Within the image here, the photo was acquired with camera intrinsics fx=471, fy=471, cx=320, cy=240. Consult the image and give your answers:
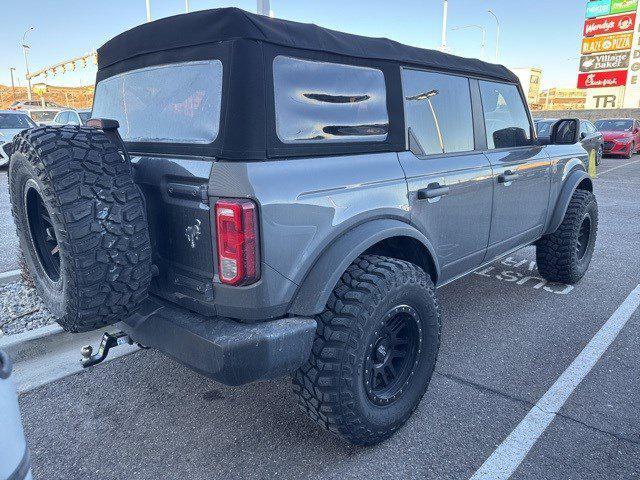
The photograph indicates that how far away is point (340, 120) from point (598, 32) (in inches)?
1837

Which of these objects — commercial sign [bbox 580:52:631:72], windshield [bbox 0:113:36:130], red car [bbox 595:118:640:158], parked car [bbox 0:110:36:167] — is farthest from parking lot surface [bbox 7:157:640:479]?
commercial sign [bbox 580:52:631:72]

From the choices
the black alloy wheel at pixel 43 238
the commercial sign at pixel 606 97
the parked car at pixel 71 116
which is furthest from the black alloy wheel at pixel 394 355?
the commercial sign at pixel 606 97

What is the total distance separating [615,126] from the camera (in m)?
19.2

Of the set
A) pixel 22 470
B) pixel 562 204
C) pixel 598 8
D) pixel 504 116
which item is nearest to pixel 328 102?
pixel 22 470

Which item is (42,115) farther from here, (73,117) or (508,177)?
(508,177)

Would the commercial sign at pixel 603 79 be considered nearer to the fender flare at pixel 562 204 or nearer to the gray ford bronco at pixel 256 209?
the fender flare at pixel 562 204

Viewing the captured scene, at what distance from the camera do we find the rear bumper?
190 centimetres

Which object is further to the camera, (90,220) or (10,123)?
(10,123)

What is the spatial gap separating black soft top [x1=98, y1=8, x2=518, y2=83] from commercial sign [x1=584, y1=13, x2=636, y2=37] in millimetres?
45051

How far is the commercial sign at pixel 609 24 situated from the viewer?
37656mm

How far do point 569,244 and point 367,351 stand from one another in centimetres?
312

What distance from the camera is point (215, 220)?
1.90 metres

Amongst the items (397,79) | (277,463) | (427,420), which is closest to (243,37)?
(397,79)

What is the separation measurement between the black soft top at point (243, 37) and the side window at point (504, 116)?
26.2 inches
